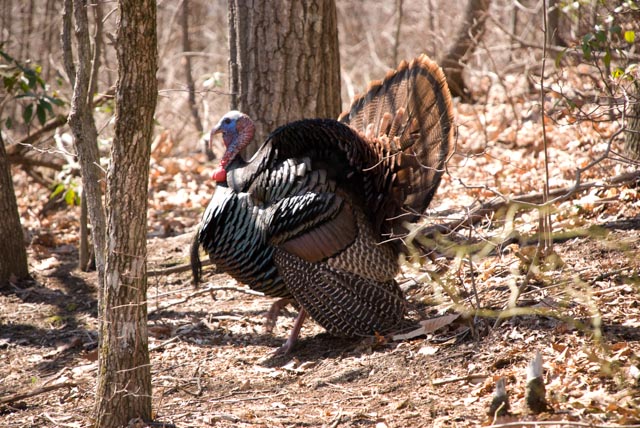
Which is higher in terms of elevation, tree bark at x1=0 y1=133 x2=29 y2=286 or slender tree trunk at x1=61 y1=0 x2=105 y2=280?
slender tree trunk at x1=61 y1=0 x2=105 y2=280

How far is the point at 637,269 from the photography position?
420cm

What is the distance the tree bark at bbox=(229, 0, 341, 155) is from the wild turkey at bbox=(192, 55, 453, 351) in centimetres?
75

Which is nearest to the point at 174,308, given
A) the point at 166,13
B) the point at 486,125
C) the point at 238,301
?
the point at 238,301

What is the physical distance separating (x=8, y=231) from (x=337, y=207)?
9.91 feet

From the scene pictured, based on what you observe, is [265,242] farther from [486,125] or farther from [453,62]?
[453,62]

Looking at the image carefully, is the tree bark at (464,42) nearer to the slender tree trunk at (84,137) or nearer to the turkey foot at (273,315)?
the turkey foot at (273,315)

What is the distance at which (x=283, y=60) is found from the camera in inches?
213

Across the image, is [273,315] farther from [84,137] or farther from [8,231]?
[8,231]

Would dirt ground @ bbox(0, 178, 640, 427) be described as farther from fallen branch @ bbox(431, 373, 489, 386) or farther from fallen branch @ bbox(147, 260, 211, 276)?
fallen branch @ bbox(147, 260, 211, 276)

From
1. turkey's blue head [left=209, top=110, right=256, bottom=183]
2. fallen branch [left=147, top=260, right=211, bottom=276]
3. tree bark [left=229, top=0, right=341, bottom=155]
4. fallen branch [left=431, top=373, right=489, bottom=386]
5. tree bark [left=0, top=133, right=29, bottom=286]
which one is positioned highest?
tree bark [left=229, top=0, right=341, bottom=155]

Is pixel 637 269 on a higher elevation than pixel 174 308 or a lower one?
higher

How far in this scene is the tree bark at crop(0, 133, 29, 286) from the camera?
600cm

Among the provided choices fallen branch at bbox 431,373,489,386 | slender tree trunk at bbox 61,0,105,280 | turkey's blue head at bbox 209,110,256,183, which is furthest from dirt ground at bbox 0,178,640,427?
turkey's blue head at bbox 209,110,256,183

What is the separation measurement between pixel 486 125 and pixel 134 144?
17.8 ft
